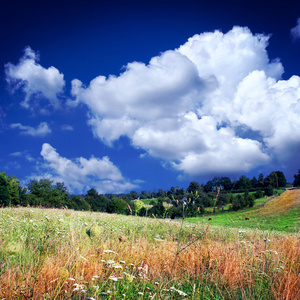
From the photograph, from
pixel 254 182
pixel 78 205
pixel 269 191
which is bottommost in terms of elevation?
pixel 78 205

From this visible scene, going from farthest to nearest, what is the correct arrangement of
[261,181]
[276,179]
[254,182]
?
[254,182] → [261,181] → [276,179]

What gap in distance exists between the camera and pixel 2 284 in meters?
2.52

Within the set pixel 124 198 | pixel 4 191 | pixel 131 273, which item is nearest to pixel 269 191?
pixel 124 198

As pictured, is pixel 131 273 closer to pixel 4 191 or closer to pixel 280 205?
pixel 4 191

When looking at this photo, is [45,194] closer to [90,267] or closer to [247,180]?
[90,267]

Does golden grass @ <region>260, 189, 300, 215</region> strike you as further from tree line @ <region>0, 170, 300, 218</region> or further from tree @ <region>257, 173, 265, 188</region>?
tree @ <region>257, 173, 265, 188</region>

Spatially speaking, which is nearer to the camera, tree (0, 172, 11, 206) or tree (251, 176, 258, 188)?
tree (0, 172, 11, 206)

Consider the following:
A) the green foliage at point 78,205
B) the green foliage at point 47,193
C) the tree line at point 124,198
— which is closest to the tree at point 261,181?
the tree line at point 124,198

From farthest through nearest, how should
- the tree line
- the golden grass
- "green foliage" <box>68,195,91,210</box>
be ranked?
1. "green foliage" <box>68,195,91,210</box>
2. the golden grass
3. the tree line

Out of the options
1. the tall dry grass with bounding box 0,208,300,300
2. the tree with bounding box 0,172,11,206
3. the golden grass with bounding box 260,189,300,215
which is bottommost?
the golden grass with bounding box 260,189,300,215

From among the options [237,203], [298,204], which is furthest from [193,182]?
[298,204]

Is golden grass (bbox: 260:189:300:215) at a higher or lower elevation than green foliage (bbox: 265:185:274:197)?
lower

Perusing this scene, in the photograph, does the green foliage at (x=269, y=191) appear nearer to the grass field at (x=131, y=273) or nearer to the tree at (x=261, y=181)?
the tree at (x=261, y=181)

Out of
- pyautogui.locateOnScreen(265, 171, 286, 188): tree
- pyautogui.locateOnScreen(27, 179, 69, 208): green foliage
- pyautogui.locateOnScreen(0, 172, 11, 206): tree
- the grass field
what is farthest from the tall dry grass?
pyautogui.locateOnScreen(265, 171, 286, 188): tree
